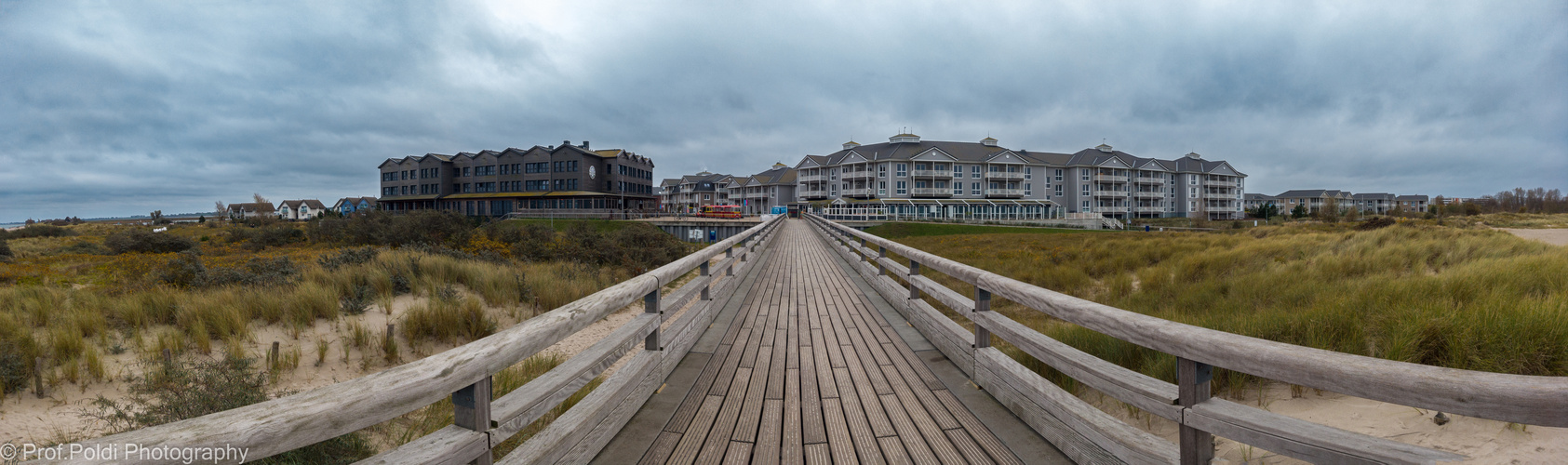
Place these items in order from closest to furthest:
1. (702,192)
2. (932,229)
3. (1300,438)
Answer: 1. (1300,438)
2. (932,229)
3. (702,192)

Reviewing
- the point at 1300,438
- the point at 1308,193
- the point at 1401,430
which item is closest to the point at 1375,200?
the point at 1308,193

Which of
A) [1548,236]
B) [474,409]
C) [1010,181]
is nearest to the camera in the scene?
[474,409]

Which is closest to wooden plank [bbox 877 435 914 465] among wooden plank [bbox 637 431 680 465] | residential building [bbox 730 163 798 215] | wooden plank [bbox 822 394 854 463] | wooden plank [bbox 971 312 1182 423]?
wooden plank [bbox 822 394 854 463]

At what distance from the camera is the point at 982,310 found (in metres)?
3.67

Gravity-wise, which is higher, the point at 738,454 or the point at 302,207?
the point at 302,207

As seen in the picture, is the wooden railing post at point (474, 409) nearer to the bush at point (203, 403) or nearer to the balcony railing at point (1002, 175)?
the bush at point (203, 403)

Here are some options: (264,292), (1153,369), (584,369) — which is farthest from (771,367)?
(264,292)

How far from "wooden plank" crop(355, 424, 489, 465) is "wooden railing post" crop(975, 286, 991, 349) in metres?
2.95

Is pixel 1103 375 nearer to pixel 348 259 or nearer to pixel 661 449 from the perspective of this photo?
pixel 661 449

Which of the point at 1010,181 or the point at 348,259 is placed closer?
the point at 348,259

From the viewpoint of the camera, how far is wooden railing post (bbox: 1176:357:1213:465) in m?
1.92

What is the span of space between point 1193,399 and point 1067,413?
79 cm

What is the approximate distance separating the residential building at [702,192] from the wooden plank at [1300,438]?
8099 centimetres

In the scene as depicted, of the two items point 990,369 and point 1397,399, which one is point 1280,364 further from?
point 990,369
